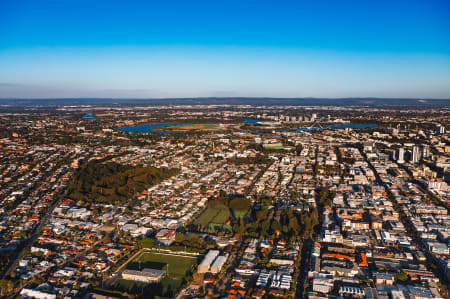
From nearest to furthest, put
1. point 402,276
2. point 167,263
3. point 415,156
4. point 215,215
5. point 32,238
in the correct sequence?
point 402,276, point 167,263, point 32,238, point 215,215, point 415,156

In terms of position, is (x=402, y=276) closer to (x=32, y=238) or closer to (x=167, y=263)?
(x=167, y=263)

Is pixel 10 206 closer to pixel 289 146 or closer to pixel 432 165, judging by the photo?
pixel 289 146

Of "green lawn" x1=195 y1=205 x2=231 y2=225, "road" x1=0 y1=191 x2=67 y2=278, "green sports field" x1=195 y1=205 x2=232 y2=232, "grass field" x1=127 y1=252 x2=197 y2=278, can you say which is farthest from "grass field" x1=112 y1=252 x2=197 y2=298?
"road" x1=0 y1=191 x2=67 y2=278

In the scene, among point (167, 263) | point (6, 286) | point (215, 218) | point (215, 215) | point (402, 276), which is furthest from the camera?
point (215, 215)

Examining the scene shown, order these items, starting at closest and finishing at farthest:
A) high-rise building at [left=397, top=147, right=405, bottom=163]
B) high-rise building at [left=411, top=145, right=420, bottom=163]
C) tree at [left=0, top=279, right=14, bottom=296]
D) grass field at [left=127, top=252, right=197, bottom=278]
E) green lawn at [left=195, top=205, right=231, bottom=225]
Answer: tree at [left=0, top=279, right=14, bottom=296] → grass field at [left=127, top=252, right=197, bottom=278] → green lawn at [left=195, top=205, right=231, bottom=225] → high-rise building at [left=411, top=145, right=420, bottom=163] → high-rise building at [left=397, top=147, right=405, bottom=163]

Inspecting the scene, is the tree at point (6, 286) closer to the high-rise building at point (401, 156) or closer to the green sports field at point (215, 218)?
the green sports field at point (215, 218)

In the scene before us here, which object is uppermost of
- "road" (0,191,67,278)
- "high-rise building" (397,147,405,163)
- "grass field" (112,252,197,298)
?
"high-rise building" (397,147,405,163)

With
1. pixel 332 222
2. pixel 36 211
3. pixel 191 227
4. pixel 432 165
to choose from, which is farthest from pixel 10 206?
pixel 432 165

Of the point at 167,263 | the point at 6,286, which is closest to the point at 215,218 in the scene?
the point at 167,263

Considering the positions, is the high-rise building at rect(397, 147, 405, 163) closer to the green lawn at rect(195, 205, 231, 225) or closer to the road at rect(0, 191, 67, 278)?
the green lawn at rect(195, 205, 231, 225)
